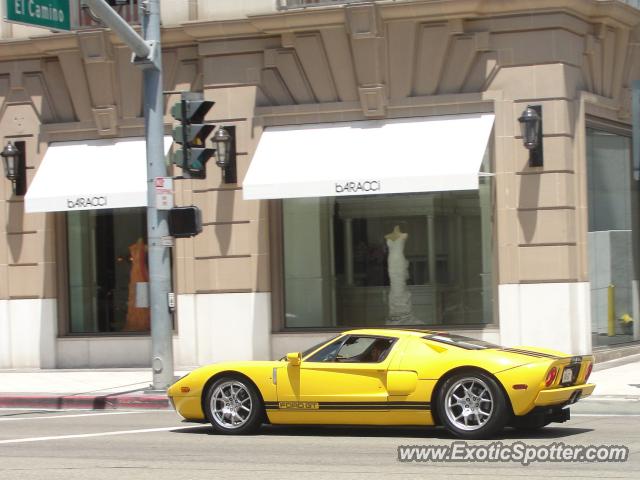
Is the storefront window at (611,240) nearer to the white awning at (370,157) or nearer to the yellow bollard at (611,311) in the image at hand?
the yellow bollard at (611,311)

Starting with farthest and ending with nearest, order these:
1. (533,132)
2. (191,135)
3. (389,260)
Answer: (389,260)
(533,132)
(191,135)

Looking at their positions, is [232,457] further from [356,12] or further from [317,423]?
[356,12]

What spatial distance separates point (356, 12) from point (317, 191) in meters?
3.11

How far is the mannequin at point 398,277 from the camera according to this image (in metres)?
21.2

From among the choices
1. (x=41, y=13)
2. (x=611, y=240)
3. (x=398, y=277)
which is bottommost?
(x=398, y=277)

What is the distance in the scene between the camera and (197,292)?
71.9ft

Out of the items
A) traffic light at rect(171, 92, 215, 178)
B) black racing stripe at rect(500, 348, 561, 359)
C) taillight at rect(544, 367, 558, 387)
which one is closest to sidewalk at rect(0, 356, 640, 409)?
black racing stripe at rect(500, 348, 561, 359)

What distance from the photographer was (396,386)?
40.7 ft

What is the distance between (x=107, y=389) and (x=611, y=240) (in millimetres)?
9410

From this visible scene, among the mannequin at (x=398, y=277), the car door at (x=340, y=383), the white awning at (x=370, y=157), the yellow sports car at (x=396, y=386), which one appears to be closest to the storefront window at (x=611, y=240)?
the white awning at (x=370, y=157)

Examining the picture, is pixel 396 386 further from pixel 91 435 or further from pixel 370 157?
pixel 370 157

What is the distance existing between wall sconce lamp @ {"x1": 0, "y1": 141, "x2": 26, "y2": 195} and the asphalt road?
839cm

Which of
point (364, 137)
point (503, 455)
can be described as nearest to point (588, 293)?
point (364, 137)
